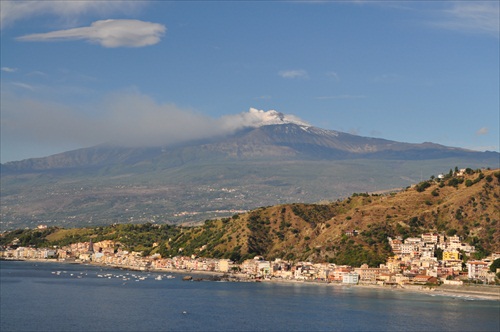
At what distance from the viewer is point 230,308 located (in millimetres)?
102250

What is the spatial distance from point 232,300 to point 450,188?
7202cm

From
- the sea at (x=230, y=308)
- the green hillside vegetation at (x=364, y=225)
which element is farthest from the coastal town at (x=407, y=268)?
the sea at (x=230, y=308)

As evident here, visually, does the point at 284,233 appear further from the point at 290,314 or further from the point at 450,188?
the point at 290,314

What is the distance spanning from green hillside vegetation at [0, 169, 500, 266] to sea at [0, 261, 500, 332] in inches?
696

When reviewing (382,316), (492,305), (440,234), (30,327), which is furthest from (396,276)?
(30,327)

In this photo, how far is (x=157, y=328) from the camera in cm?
8456

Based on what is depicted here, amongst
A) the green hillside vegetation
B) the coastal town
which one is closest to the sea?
the coastal town

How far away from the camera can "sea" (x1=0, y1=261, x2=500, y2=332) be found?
8656 centimetres

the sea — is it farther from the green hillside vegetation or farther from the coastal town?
the green hillside vegetation

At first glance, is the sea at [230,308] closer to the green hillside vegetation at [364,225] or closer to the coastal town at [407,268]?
the coastal town at [407,268]

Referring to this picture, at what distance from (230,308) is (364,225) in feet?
201

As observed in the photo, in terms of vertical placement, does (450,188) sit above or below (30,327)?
above

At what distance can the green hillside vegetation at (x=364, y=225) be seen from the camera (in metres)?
148

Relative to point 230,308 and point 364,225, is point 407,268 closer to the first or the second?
point 364,225
